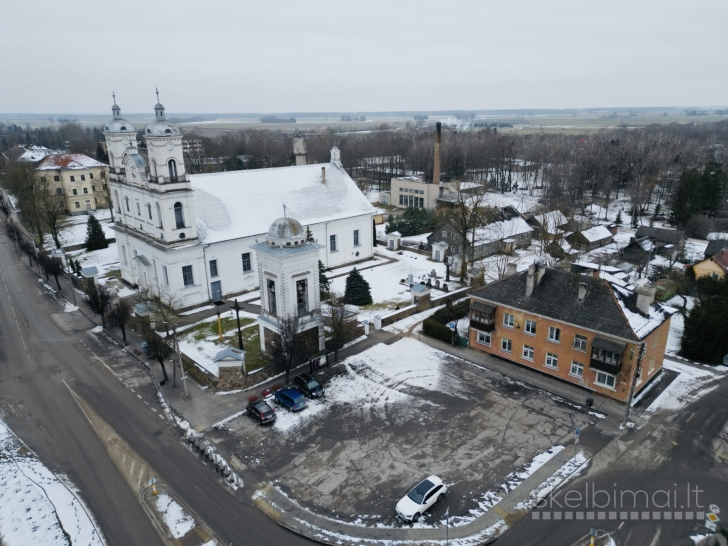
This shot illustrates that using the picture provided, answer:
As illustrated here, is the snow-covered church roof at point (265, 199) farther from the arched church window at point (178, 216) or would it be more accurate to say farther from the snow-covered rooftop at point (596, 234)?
the snow-covered rooftop at point (596, 234)

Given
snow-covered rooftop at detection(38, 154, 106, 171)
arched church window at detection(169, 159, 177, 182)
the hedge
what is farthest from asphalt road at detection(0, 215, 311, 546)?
snow-covered rooftop at detection(38, 154, 106, 171)

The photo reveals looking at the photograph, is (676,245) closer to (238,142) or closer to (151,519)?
(151,519)

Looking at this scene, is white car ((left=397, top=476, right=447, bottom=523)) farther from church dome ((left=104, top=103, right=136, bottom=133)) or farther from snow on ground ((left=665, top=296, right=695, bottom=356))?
church dome ((left=104, top=103, right=136, bottom=133))

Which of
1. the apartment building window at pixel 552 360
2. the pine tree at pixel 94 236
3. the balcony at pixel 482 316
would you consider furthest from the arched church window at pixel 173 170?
the apartment building window at pixel 552 360

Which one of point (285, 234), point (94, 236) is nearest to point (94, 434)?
point (285, 234)

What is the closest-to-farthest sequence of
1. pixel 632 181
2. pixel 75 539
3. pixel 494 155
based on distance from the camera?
1. pixel 75 539
2. pixel 632 181
3. pixel 494 155

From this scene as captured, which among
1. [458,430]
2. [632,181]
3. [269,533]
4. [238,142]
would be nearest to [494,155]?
[632,181]

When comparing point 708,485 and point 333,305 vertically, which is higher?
point 333,305
